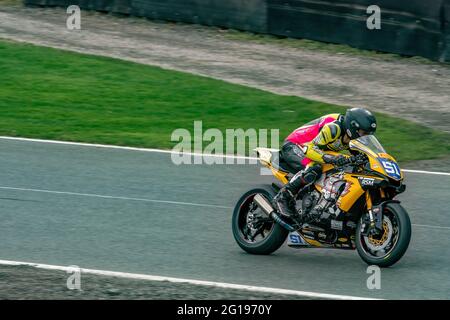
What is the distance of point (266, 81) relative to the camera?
18.0 meters

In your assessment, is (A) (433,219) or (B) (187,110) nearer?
(A) (433,219)

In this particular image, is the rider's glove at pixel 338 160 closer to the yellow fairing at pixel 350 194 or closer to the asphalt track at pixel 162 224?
the yellow fairing at pixel 350 194

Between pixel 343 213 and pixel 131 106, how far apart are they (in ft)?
26.4

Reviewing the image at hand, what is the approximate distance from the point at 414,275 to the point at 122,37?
41.5 feet

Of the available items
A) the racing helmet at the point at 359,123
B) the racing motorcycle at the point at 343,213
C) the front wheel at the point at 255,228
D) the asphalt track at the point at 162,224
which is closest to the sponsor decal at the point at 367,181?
the racing motorcycle at the point at 343,213

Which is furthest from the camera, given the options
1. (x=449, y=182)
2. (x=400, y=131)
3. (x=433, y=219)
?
(x=400, y=131)

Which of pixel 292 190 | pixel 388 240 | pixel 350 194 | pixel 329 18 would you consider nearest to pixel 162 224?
pixel 292 190

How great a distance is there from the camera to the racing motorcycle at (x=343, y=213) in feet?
29.1

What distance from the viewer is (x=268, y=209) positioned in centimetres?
957

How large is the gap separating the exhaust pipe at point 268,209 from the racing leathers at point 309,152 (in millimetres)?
66

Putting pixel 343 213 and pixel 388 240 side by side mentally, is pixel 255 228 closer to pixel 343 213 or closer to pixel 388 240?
pixel 343 213
